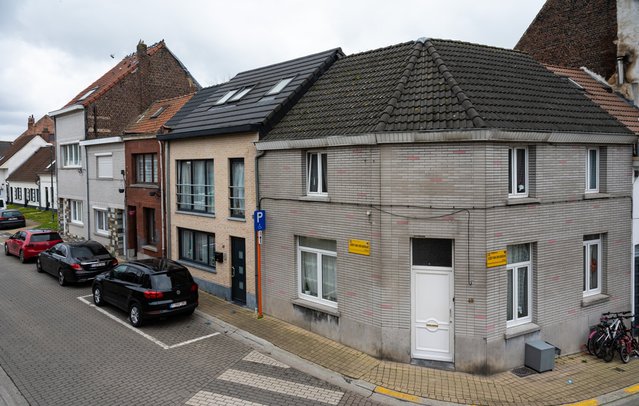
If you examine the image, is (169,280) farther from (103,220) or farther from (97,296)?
(103,220)

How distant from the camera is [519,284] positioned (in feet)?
34.9

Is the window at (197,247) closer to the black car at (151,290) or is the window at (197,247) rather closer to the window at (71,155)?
the black car at (151,290)

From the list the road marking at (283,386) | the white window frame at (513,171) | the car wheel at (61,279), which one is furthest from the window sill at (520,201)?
the car wheel at (61,279)

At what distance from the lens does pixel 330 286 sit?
473 inches

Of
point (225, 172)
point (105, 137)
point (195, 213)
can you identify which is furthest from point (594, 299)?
point (105, 137)

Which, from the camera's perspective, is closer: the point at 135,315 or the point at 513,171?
the point at 513,171

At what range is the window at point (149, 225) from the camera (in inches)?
776

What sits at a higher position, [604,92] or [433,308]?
[604,92]

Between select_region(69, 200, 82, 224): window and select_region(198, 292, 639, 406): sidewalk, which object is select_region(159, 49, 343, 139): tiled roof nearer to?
select_region(198, 292, 639, 406): sidewalk

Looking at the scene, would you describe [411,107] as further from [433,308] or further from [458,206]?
[433,308]

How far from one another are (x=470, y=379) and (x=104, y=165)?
1930 cm

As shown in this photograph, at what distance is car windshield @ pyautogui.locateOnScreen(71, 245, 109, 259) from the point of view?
56.9ft

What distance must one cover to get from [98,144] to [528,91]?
1884 centimetres

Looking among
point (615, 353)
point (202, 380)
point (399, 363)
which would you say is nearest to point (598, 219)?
point (615, 353)
